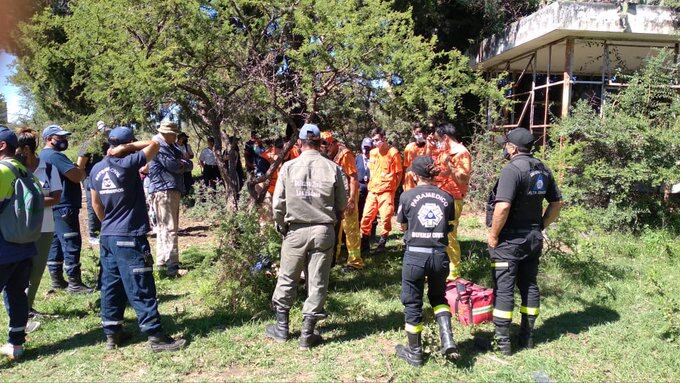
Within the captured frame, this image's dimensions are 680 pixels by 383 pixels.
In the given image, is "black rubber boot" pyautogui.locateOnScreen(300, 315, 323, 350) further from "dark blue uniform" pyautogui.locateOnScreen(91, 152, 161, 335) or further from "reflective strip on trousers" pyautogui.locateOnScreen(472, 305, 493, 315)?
"reflective strip on trousers" pyautogui.locateOnScreen(472, 305, 493, 315)

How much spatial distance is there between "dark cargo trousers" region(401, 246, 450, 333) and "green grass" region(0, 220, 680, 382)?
0.32 metres

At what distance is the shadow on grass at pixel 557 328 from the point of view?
4418 mm

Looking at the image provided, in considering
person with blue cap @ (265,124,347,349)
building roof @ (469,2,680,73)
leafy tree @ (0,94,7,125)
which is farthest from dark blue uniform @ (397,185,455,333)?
leafy tree @ (0,94,7,125)

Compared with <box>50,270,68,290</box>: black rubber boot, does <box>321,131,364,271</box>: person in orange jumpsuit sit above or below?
above

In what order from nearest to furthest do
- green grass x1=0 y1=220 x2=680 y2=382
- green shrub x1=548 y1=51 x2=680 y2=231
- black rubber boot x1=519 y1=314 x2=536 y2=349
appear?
green grass x1=0 y1=220 x2=680 y2=382
black rubber boot x1=519 y1=314 x2=536 y2=349
green shrub x1=548 y1=51 x2=680 y2=231

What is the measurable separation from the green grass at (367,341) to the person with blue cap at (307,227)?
1.08 ft

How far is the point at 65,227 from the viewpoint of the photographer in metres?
5.75

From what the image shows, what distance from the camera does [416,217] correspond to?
4176 millimetres

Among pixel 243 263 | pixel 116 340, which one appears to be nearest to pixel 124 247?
pixel 116 340

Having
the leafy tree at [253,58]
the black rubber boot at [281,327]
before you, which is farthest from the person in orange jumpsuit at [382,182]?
the black rubber boot at [281,327]

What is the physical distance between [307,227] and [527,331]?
2329 mm

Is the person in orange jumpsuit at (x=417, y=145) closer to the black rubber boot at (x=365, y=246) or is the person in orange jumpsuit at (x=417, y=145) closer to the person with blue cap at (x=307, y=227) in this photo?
the black rubber boot at (x=365, y=246)

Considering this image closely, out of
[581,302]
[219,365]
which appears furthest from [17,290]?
[581,302]

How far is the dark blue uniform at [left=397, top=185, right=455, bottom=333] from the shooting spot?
4.10 m
